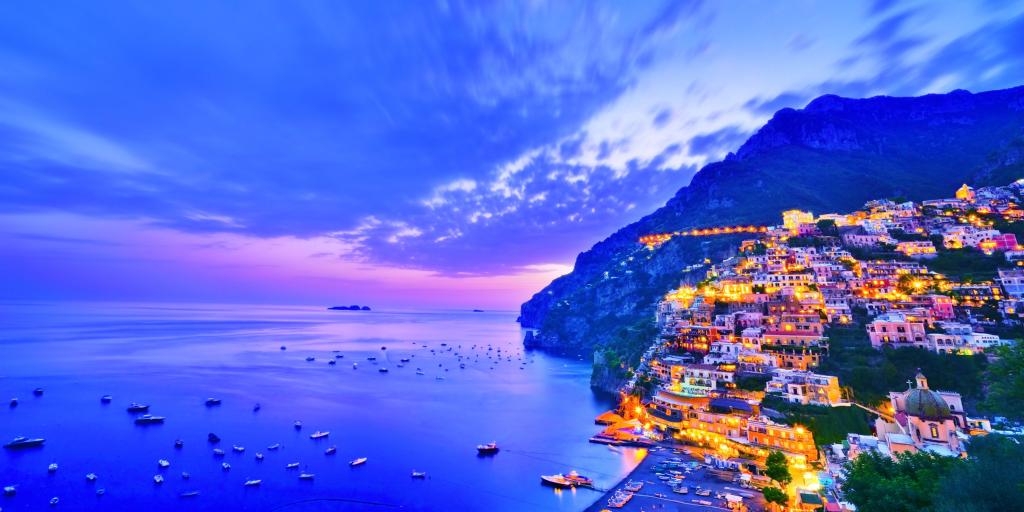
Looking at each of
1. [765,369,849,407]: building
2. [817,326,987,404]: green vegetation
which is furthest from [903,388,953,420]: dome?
[817,326,987,404]: green vegetation

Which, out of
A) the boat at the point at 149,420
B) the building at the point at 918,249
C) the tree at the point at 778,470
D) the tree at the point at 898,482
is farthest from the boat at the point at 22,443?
the building at the point at 918,249

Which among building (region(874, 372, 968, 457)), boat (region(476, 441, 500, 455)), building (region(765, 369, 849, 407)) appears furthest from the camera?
boat (region(476, 441, 500, 455))

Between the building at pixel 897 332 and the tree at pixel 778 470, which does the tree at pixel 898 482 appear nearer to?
the tree at pixel 778 470

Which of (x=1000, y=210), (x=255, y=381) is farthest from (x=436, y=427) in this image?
(x=1000, y=210)

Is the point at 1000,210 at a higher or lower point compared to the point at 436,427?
higher

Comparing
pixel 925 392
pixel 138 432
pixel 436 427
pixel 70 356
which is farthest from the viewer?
pixel 70 356

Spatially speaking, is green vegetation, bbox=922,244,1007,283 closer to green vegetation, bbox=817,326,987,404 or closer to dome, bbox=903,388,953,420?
green vegetation, bbox=817,326,987,404

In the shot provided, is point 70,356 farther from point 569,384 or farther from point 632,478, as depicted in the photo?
point 632,478
